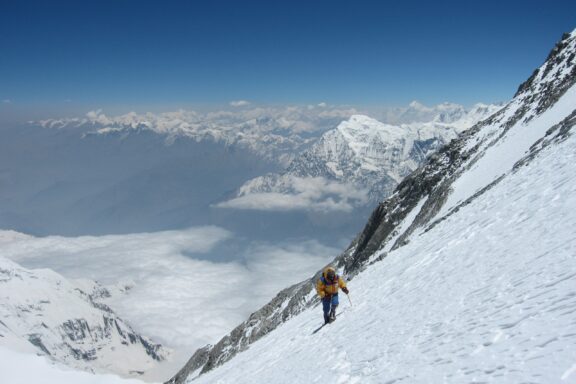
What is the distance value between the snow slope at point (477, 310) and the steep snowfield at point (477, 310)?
0.04 meters

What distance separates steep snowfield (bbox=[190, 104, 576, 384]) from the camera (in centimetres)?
773

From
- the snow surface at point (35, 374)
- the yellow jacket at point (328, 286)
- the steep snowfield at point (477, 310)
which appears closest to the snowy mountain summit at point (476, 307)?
the steep snowfield at point (477, 310)

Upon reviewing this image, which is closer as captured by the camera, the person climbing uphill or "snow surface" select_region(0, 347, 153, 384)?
the person climbing uphill

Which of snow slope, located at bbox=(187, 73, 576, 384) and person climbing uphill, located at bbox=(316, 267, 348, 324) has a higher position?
person climbing uphill, located at bbox=(316, 267, 348, 324)

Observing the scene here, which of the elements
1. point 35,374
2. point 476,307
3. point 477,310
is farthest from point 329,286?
point 35,374

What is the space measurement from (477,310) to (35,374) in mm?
33717

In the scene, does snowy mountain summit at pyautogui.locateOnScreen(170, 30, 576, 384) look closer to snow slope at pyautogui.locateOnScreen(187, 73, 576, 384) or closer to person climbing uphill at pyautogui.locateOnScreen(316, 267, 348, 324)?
snow slope at pyautogui.locateOnScreen(187, 73, 576, 384)

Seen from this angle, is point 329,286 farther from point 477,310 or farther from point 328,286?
point 477,310

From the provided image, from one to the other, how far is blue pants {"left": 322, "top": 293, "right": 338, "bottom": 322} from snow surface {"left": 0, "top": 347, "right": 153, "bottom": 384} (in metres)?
20.6

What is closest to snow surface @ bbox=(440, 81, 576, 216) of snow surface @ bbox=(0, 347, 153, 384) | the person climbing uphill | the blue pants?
the blue pants

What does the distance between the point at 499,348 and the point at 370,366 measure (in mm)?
4186

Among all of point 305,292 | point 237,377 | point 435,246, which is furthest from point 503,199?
point 305,292

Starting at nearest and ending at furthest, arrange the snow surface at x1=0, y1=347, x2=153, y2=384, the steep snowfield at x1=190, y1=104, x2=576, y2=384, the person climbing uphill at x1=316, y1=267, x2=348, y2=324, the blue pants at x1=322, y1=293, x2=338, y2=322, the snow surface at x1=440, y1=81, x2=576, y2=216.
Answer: the steep snowfield at x1=190, y1=104, x2=576, y2=384, the person climbing uphill at x1=316, y1=267, x2=348, y2=324, the blue pants at x1=322, y1=293, x2=338, y2=322, the snow surface at x1=0, y1=347, x2=153, y2=384, the snow surface at x1=440, y1=81, x2=576, y2=216

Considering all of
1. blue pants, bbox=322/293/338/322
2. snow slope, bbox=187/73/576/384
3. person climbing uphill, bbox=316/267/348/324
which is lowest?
snow slope, bbox=187/73/576/384
